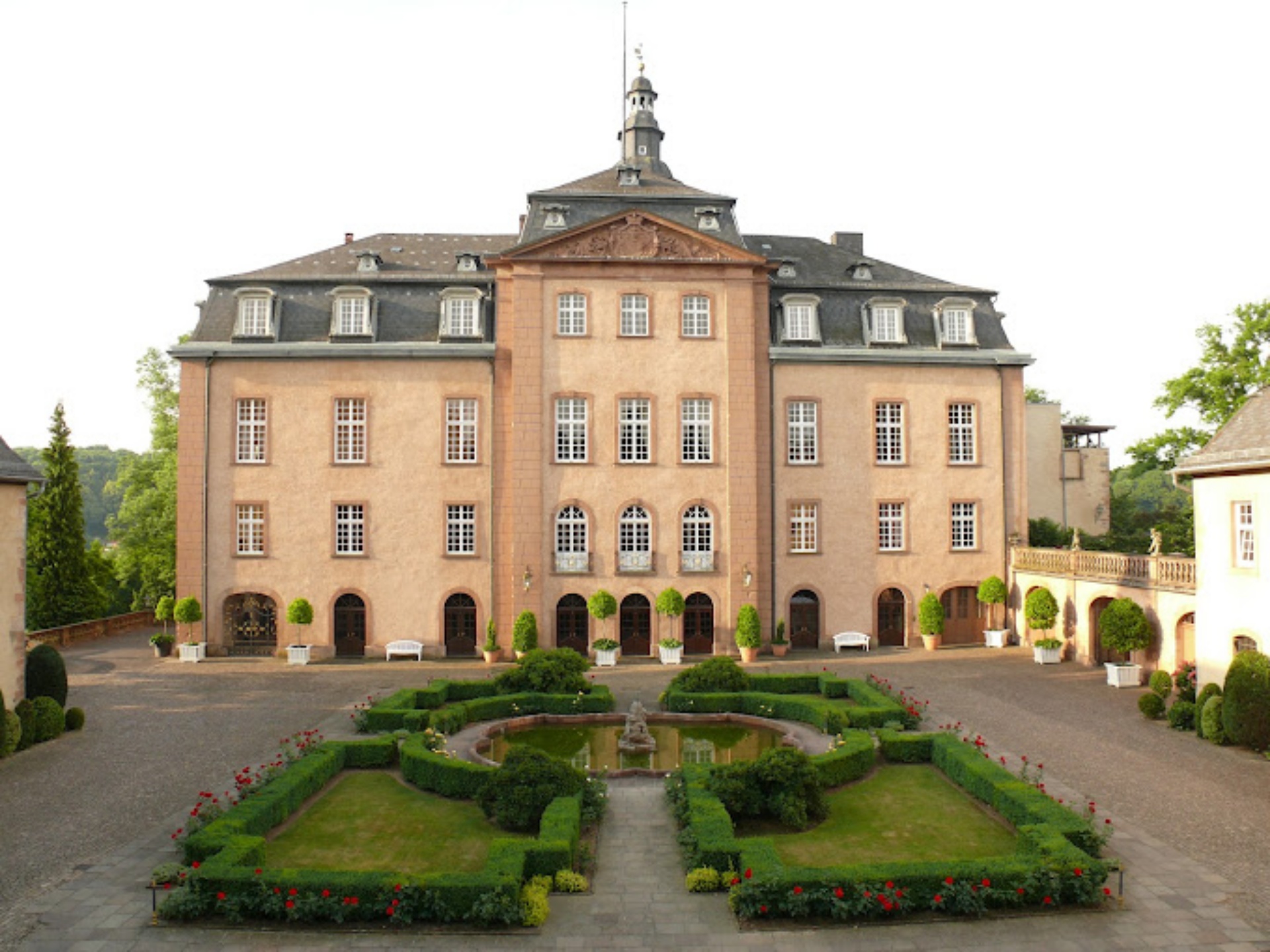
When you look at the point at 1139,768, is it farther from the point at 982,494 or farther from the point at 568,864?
the point at 982,494

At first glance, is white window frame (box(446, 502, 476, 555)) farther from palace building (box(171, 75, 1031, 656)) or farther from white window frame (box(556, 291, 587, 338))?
white window frame (box(556, 291, 587, 338))

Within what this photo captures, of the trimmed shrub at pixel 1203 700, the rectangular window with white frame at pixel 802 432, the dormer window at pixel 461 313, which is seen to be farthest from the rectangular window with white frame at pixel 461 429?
the trimmed shrub at pixel 1203 700

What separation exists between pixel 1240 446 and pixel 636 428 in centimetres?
1840

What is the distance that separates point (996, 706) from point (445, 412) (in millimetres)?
20627

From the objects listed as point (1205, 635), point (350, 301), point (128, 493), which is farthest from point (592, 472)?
point (128, 493)

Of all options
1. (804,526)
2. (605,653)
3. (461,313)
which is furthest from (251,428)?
(804,526)

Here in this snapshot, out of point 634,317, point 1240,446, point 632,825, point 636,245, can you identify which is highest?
point 636,245

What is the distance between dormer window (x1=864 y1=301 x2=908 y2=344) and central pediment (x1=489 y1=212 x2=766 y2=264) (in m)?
5.13

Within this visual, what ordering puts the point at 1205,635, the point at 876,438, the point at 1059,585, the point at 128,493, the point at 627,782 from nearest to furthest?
the point at 627,782
the point at 1205,635
the point at 1059,585
the point at 876,438
the point at 128,493

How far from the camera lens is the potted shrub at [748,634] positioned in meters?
31.4

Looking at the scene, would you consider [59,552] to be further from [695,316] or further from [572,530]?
[695,316]

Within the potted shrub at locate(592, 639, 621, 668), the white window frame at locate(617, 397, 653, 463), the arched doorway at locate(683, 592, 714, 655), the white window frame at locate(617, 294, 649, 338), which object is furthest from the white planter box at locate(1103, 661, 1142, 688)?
the white window frame at locate(617, 294, 649, 338)

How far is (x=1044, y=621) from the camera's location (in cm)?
3089

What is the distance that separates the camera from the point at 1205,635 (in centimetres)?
2162
